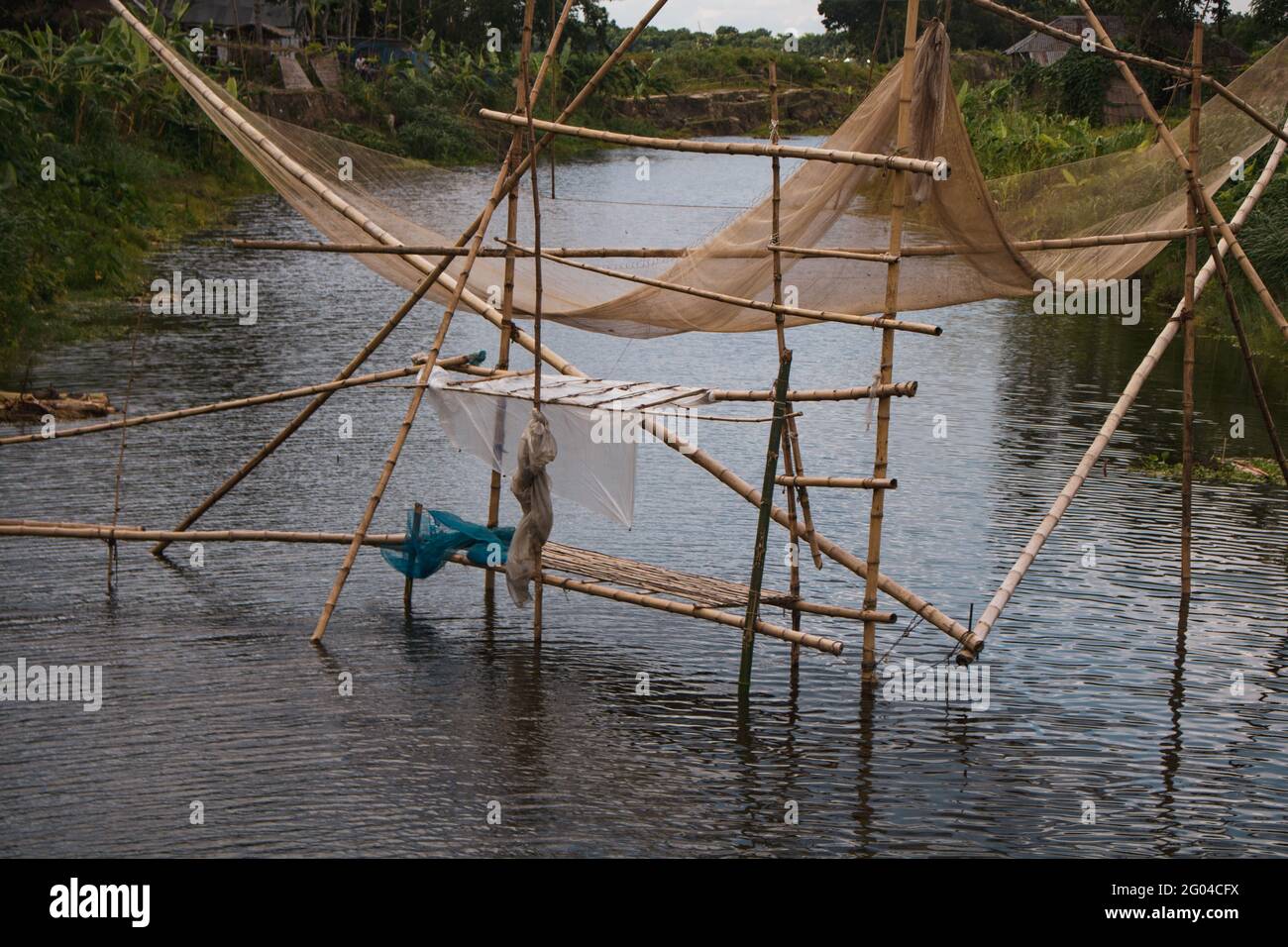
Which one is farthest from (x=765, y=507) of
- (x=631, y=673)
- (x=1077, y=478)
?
(x=1077, y=478)

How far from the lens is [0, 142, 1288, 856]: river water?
7027 mm

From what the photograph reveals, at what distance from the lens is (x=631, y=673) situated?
8789 millimetres

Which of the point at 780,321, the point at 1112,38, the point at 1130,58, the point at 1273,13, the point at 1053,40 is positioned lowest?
the point at 780,321

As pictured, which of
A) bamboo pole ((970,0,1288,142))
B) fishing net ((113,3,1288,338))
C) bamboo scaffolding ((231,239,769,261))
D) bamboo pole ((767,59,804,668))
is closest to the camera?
fishing net ((113,3,1288,338))

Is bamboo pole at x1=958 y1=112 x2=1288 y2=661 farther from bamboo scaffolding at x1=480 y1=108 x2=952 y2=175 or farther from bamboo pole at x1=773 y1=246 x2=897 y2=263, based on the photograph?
bamboo scaffolding at x1=480 y1=108 x2=952 y2=175

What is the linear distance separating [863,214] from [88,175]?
1615 cm

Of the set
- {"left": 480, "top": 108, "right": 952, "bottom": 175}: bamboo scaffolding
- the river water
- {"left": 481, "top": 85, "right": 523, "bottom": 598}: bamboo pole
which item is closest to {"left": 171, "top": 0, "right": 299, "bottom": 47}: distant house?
the river water

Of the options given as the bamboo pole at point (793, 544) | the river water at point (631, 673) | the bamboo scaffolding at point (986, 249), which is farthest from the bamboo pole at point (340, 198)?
the bamboo scaffolding at point (986, 249)

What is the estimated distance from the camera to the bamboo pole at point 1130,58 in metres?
8.15

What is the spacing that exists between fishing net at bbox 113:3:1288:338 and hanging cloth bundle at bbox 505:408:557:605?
1177 mm

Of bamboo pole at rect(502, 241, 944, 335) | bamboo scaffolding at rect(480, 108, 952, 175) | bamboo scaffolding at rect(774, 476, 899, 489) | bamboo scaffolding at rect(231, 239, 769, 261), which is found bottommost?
→ bamboo scaffolding at rect(774, 476, 899, 489)

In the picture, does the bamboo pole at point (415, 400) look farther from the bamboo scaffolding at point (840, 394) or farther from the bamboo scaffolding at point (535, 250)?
the bamboo scaffolding at point (840, 394)

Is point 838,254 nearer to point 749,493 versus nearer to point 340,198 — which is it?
point 749,493

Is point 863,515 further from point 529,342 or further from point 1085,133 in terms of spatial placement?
point 1085,133
